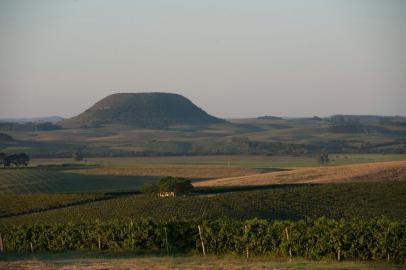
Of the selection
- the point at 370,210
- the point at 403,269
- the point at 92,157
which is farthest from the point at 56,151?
the point at 403,269

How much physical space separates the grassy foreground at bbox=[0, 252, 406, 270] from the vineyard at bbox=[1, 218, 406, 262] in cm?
128

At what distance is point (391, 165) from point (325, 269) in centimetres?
6743

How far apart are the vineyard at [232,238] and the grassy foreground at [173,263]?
1.28 m

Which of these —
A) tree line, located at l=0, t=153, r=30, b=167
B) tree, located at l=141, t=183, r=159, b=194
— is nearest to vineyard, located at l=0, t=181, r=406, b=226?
tree, located at l=141, t=183, r=159, b=194

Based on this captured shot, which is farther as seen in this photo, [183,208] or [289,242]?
[183,208]

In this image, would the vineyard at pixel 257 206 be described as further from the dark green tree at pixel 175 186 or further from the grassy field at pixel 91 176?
the grassy field at pixel 91 176

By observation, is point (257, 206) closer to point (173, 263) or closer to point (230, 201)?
point (230, 201)

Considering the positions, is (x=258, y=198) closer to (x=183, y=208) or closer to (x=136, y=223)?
(x=183, y=208)

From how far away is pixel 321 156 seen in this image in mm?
153250

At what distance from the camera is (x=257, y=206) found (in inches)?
2336

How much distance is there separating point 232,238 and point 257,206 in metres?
23.5

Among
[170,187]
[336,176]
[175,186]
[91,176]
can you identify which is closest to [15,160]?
[91,176]

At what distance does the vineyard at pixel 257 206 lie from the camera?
55281mm

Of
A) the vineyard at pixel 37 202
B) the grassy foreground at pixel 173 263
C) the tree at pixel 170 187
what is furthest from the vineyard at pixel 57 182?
the grassy foreground at pixel 173 263
